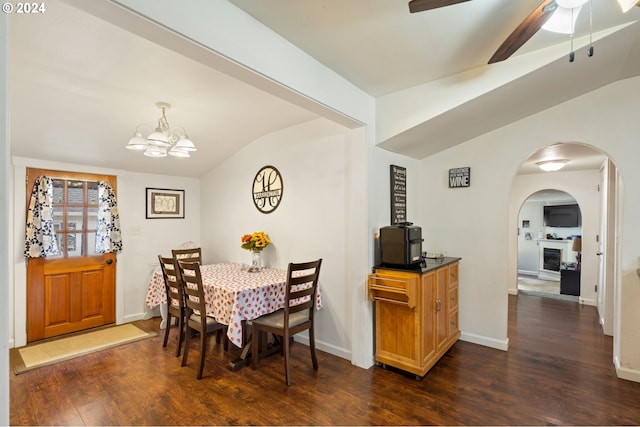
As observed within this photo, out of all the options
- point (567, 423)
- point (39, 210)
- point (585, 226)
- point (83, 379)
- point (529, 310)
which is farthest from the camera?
point (585, 226)

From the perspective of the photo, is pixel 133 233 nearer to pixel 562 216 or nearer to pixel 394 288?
pixel 394 288

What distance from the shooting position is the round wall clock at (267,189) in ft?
12.2

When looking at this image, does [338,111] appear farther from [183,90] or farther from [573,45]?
[573,45]

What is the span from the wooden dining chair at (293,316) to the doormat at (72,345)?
1.71 metres

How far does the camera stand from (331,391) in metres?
2.45

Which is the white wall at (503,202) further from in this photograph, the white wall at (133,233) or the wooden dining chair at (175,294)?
the white wall at (133,233)

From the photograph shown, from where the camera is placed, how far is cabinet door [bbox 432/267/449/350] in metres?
2.88

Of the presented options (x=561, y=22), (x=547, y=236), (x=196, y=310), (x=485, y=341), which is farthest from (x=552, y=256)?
(x=196, y=310)

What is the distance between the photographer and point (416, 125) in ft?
9.00

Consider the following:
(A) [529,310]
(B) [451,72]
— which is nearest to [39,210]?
(B) [451,72]

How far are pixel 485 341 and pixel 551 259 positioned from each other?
21.3 ft

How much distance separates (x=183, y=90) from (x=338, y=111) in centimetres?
128

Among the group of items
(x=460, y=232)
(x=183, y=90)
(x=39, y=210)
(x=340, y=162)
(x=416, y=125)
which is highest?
(x=183, y=90)

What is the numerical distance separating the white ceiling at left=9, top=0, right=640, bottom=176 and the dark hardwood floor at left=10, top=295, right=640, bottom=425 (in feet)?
7.08
